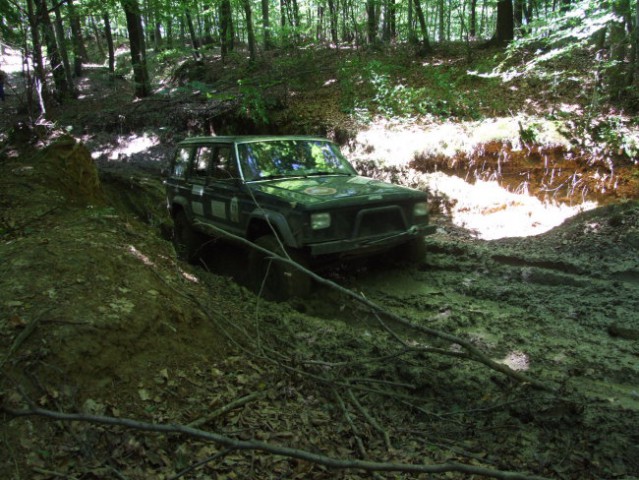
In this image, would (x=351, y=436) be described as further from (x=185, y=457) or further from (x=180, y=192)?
(x=180, y=192)

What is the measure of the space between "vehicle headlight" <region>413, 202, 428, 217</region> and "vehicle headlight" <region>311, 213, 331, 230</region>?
1213 mm

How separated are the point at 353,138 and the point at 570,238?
5.88m

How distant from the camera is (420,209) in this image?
5.67 m

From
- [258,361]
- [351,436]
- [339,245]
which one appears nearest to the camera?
[351,436]

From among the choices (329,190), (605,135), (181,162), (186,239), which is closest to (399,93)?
(605,135)

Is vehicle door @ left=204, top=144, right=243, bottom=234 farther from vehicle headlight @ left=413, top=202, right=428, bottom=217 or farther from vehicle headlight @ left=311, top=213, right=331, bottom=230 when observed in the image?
vehicle headlight @ left=413, top=202, right=428, bottom=217

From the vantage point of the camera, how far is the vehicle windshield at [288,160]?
5914 millimetres

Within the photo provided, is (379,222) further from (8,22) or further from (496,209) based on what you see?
(8,22)

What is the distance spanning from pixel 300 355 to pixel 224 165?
3.24 meters

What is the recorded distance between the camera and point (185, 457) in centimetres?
257

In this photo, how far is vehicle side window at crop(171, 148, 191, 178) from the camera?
283 inches

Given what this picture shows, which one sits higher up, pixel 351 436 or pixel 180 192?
pixel 180 192

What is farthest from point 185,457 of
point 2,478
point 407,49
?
point 407,49

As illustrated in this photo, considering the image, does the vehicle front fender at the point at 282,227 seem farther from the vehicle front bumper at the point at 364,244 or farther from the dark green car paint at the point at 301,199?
the vehicle front bumper at the point at 364,244
